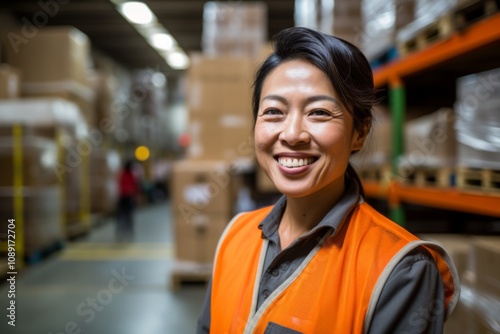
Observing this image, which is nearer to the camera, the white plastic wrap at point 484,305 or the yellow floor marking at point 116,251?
the white plastic wrap at point 484,305

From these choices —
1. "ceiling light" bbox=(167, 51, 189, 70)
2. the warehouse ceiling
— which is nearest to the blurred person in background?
the warehouse ceiling

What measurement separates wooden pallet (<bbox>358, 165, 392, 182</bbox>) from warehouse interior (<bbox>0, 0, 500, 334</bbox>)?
0.11 feet

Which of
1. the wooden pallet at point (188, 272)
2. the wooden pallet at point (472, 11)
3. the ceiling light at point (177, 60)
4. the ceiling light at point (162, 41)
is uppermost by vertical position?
the ceiling light at point (177, 60)

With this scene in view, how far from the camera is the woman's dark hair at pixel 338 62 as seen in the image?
124 cm

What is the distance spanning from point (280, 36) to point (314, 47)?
0.46 ft

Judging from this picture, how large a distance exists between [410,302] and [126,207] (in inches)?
311

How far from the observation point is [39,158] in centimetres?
629

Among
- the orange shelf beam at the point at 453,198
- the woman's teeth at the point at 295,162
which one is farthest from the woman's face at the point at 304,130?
the orange shelf beam at the point at 453,198

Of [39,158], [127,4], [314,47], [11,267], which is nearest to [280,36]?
[314,47]

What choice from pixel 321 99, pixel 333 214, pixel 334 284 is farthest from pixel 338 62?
pixel 334 284

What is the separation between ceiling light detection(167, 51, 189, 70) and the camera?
16891 mm

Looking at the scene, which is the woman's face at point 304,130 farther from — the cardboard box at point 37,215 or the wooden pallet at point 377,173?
the cardboard box at point 37,215

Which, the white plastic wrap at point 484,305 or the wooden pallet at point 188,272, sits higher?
the white plastic wrap at point 484,305

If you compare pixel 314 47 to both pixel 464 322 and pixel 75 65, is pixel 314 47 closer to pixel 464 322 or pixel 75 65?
pixel 464 322
